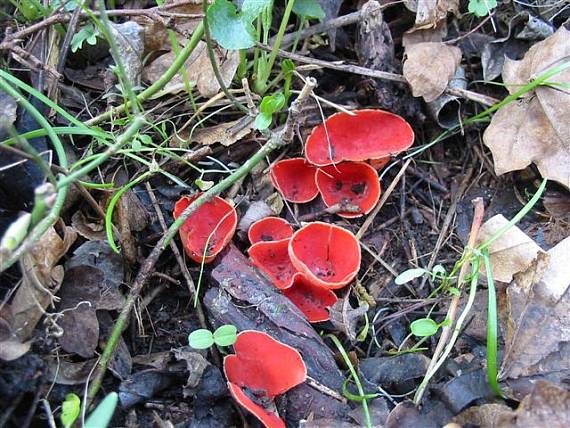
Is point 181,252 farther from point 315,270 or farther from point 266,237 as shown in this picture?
point 315,270

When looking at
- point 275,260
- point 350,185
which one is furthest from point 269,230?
point 350,185

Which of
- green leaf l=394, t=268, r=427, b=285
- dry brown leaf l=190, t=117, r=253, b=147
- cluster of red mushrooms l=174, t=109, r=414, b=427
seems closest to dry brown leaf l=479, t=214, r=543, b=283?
green leaf l=394, t=268, r=427, b=285

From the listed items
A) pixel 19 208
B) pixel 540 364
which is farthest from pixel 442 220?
pixel 19 208

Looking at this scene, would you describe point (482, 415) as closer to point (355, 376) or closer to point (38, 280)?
point (355, 376)

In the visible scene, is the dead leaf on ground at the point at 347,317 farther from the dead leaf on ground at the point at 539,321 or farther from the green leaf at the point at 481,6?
the green leaf at the point at 481,6

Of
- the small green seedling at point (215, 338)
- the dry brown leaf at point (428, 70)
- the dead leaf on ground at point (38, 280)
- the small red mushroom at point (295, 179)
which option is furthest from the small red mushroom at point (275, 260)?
the dry brown leaf at point (428, 70)
